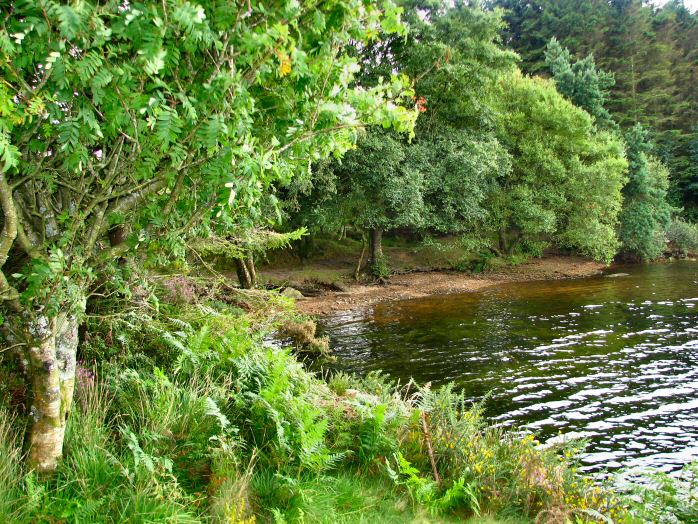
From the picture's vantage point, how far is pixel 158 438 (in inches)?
183

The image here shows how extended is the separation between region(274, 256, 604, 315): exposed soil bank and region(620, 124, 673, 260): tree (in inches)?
178

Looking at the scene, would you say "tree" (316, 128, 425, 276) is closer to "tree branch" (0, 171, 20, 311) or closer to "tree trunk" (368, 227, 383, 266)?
"tree trunk" (368, 227, 383, 266)

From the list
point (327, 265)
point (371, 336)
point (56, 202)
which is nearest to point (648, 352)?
point (371, 336)

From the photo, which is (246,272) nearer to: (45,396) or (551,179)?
(45,396)

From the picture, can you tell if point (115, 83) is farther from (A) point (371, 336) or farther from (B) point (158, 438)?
(A) point (371, 336)

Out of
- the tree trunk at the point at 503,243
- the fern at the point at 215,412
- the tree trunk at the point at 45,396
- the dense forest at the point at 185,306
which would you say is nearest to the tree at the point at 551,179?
the tree trunk at the point at 503,243

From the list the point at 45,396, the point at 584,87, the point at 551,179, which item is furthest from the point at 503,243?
the point at 45,396

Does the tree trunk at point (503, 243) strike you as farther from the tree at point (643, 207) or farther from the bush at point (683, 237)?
the bush at point (683, 237)

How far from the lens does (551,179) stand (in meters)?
32.1

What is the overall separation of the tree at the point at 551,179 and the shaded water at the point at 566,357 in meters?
7.77

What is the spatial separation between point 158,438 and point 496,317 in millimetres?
15848

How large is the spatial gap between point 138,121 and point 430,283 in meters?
24.0

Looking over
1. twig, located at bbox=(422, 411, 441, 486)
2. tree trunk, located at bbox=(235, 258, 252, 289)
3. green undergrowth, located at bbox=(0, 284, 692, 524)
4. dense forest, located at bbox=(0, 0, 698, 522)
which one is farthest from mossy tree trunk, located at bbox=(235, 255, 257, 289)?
twig, located at bbox=(422, 411, 441, 486)

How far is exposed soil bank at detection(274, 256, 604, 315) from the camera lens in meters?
22.0
